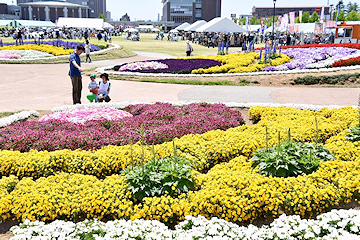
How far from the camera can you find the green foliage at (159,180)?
14.0 feet

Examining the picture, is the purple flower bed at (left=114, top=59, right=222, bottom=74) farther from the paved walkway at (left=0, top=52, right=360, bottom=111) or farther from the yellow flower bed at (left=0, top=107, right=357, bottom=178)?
the yellow flower bed at (left=0, top=107, right=357, bottom=178)

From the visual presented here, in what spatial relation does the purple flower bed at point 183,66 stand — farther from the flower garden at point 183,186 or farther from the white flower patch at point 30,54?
the flower garden at point 183,186

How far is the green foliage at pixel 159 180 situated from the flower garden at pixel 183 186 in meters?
0.01

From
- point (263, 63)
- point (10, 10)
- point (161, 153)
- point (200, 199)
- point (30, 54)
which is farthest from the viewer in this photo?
point (10, 10)

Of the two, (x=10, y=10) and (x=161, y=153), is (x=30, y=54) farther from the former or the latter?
(x=10, y=10)

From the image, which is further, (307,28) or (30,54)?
(307,28)

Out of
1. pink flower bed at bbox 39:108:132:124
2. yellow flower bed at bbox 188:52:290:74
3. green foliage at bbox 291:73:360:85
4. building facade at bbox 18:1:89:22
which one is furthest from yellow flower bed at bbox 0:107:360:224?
building facade at bbox 18:1:89:22

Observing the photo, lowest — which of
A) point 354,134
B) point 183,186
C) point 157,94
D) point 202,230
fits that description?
point 202,230

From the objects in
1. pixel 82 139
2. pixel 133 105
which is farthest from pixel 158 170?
pixel 133 105

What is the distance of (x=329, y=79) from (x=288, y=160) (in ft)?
32.4

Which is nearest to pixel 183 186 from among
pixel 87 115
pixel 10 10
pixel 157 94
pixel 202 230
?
pixel 202 230

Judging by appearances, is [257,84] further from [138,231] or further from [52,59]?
[52,59]

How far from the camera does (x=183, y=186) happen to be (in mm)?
4344

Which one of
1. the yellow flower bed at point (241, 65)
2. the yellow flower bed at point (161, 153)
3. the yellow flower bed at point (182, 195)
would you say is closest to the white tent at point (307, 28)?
the yellow flower bed at point (241, 65)
